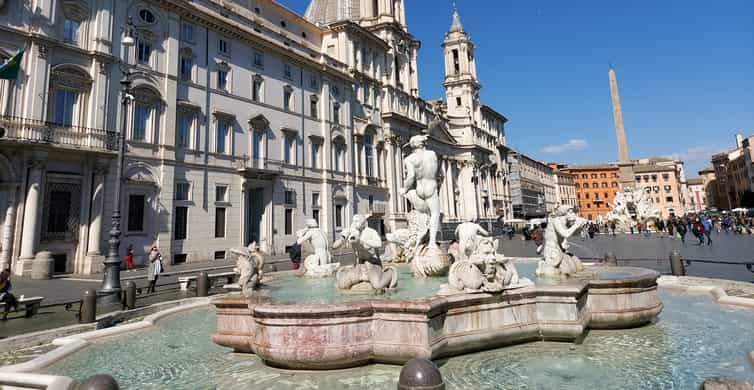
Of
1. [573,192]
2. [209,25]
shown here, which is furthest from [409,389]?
[573,192]

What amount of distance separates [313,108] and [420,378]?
3209 cm

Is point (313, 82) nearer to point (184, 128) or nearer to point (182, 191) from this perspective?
point (184, 128)

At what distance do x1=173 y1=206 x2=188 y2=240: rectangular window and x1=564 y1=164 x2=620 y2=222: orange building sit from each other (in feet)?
329

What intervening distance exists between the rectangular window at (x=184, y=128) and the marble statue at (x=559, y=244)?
72.3 ft

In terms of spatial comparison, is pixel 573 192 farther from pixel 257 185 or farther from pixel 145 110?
pixel 145 110

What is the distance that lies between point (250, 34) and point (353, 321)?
27800 millimetres

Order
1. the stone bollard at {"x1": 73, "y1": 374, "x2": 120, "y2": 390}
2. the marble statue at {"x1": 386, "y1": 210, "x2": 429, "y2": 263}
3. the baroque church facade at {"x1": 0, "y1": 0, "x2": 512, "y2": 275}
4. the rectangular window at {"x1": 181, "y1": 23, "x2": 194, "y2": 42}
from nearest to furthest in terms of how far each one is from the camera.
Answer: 1. the stone bollard at {"x1": 73, "y1": 374, "x2": 120, "y2": 390}
2. the marble statue at {"x1": 386, "y1": 210, "x2": 429, "y2": 263}
3. the baroque church facade at {"x1": 0, "y1": 0, "x2": 512, "y2": 275}
4. the rectangular window at {"x1": 181, "y1": 23, "x2": 194, "y2": 42}

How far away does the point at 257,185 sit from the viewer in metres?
27.8

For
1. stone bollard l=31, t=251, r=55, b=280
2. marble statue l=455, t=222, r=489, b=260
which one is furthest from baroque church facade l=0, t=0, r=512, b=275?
marble statue l=455, t=222, r=489, b=260

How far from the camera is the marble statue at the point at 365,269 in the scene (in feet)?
20.1

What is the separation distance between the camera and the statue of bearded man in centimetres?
880

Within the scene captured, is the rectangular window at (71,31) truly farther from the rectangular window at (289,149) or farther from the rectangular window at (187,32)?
the rectangular window at (289,149)

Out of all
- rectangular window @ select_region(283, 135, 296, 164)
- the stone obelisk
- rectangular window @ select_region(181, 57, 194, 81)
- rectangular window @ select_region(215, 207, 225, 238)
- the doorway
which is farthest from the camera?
the stone obelisk

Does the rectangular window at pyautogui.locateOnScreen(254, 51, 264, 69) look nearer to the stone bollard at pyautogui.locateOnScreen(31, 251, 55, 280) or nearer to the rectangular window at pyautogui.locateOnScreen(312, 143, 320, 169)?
the rectangular window at pyautogui.locateOnScreen(312, 143, 320, 169)
